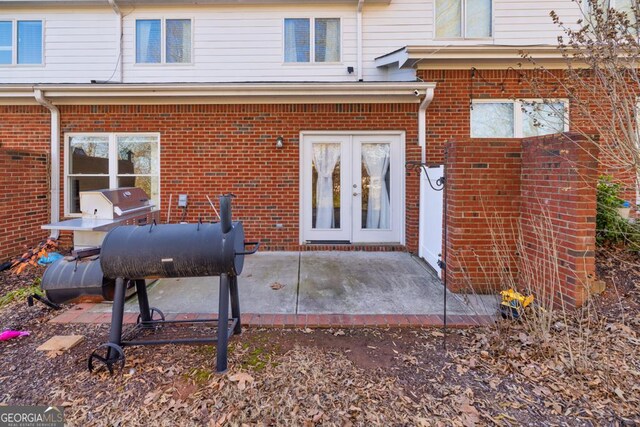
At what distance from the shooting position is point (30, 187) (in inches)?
241

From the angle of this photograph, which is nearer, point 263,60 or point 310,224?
point 310,224

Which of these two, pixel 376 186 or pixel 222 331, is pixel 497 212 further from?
pixel 222 331

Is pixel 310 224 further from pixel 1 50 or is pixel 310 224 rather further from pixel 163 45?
pixel 1 50

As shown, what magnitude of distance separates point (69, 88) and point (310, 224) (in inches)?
199

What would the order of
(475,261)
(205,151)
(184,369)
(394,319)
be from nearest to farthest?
(184,369) < (394,319) < (475,261) < (205,151)

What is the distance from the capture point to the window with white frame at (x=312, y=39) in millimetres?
7223

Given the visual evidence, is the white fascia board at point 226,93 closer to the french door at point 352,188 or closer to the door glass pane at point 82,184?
the french door at point 352,188

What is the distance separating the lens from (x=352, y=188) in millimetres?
6598

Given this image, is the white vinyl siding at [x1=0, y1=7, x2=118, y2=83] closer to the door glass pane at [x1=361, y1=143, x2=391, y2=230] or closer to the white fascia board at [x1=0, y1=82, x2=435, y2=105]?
the white fascia board at [x1=0, y1=82, x2=435, y2=105]

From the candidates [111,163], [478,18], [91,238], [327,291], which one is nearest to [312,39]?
[478,18]

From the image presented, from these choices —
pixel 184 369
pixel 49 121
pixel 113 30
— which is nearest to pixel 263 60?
pixel 113 30

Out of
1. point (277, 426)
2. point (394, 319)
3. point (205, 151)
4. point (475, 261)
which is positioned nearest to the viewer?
point (277, 426)

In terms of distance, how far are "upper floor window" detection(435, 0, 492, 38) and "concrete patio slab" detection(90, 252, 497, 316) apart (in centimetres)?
509

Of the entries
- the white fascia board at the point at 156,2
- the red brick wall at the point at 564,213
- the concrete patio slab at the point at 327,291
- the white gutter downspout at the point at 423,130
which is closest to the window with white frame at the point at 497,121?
the white gutter downspout at the point at 423,130
